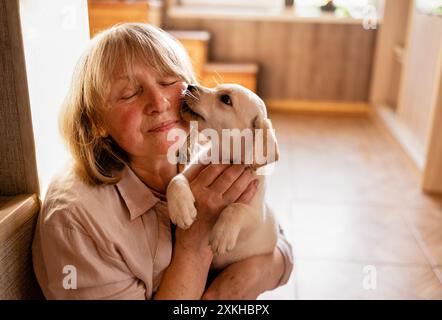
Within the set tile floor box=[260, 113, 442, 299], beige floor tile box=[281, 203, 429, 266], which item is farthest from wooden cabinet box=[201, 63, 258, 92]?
beige floor tile box=[281, 203, 429, 266]

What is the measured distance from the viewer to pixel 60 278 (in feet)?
2.72

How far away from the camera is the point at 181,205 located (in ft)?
3.22

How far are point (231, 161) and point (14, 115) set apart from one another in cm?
50

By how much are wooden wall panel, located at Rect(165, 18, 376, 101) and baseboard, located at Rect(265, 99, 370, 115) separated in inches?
1.9

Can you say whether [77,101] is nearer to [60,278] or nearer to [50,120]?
[50,120]

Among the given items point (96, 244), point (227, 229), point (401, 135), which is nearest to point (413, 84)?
point (401, 135)

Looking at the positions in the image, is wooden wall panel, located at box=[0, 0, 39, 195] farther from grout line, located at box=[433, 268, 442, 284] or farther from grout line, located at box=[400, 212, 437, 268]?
grout line, located at box=[400, 212, 437, 268]

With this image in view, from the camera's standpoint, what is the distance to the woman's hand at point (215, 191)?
1.03 metres

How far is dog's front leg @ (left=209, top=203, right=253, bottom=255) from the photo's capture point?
1.00 meters

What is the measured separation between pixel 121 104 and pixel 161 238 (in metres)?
0.30

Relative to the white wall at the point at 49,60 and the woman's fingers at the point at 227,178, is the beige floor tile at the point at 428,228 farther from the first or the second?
the white wall at the point at 49,60

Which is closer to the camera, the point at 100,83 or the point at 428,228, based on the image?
the point at 100,83

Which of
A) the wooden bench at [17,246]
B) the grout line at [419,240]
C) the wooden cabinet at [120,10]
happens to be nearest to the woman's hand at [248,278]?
the wooden bench at [17,246]

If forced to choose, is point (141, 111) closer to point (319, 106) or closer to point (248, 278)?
point (248, 278)
